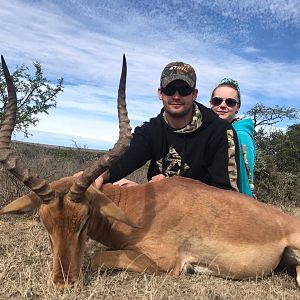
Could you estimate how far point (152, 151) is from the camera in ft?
24.2

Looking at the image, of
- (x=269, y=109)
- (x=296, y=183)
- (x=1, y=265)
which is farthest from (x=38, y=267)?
(x=269, y=109)

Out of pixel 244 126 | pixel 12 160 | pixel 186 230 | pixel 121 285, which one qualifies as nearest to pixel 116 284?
pixel 121 285

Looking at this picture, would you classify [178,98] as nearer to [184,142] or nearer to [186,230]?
[184,142]

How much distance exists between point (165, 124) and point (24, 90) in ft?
42.2

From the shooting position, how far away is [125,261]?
5344mm

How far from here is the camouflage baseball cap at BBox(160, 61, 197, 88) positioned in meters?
6.92

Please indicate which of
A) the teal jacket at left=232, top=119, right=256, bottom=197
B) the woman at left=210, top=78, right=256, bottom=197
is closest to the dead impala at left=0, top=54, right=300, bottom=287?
the teal jacket at left=232, top=119, right=256, bottom=197

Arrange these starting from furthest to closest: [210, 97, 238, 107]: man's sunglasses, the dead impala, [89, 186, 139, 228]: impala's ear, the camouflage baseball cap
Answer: [210, 97, 238, 107]: man's sunglasses
the camouflage baseball cap
[89, 186, 139, 228]: impala's ear
the dead impala

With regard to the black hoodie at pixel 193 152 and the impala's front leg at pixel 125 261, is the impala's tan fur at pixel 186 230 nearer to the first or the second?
the impala's front leg at pixel 125 261

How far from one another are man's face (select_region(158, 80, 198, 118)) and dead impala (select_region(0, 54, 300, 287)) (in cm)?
118

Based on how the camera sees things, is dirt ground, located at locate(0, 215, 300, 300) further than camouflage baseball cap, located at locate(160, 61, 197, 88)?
No

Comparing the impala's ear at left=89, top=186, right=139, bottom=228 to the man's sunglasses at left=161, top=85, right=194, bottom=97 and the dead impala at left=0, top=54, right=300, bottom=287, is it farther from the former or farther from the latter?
the man's sunglasses at left=161, top=85, right=194, bottom=97

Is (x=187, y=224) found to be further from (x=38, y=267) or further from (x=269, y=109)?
(x=269, y=109)

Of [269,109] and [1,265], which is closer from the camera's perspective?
[1,265]
